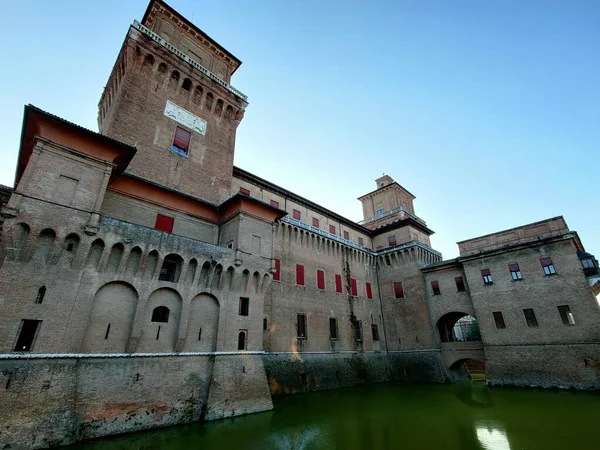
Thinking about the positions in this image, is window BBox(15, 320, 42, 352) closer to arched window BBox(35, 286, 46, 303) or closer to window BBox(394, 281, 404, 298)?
arched window BBox(35, 286, 46, 303)

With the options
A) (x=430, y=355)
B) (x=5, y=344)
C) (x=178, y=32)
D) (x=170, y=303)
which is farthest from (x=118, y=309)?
(x=430, y=355)

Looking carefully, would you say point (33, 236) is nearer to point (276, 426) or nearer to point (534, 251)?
Answer: point (276, 426)

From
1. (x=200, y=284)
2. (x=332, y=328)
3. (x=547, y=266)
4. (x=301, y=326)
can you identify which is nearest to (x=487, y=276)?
(x=547, y=266)

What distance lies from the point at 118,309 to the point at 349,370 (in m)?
17.3

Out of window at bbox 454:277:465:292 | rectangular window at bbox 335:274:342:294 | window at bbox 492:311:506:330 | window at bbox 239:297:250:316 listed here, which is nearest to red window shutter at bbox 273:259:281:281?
window at bbox 239:297:250:316

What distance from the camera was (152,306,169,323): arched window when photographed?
41.7 ft

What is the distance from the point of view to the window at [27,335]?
31.1 ft

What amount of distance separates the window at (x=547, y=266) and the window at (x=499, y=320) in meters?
4.19

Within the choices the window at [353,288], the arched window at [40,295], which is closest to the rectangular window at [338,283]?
the window at [353,288]

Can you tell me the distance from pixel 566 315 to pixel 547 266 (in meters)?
3.25

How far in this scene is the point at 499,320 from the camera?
836 inches

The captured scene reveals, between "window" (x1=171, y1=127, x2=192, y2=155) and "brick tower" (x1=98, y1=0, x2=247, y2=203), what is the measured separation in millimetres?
67

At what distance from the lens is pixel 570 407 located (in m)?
13.7

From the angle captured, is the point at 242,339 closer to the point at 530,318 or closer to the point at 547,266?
the point at 530,318
